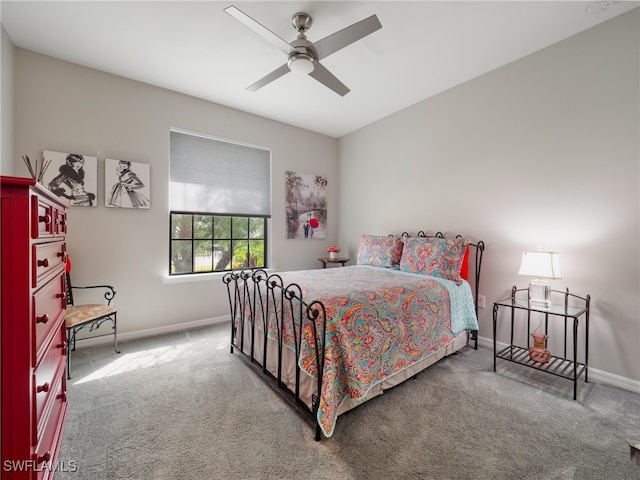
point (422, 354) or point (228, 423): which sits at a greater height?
point (422, 354)

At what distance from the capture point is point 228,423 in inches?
70.2

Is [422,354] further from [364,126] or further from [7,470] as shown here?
[364,126]

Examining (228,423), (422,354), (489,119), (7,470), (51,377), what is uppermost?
(489,119)

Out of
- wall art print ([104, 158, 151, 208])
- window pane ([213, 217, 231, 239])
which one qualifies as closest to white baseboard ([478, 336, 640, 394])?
window pane ([213, 217, 231, 239])

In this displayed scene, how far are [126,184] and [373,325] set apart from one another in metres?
3.04

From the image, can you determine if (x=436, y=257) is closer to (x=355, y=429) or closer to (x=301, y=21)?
(x=355, y=429)

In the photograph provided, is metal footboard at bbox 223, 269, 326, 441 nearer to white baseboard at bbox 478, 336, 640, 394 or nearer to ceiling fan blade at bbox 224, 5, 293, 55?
ceiling fan blade at bbox 224, 5, 293, 55

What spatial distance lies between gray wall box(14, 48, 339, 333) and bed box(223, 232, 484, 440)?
1175 mm

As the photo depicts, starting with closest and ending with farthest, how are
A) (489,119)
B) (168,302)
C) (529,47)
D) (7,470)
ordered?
(7,470), (529,47), (489,119), (168,302)

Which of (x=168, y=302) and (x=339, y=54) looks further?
(x=168, y=302)

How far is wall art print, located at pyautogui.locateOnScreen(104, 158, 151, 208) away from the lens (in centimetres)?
303

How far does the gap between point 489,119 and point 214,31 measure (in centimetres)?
287

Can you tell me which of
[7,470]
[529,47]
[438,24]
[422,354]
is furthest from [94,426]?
[529,47]

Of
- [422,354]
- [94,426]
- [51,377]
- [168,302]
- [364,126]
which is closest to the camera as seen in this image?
[51,377]
